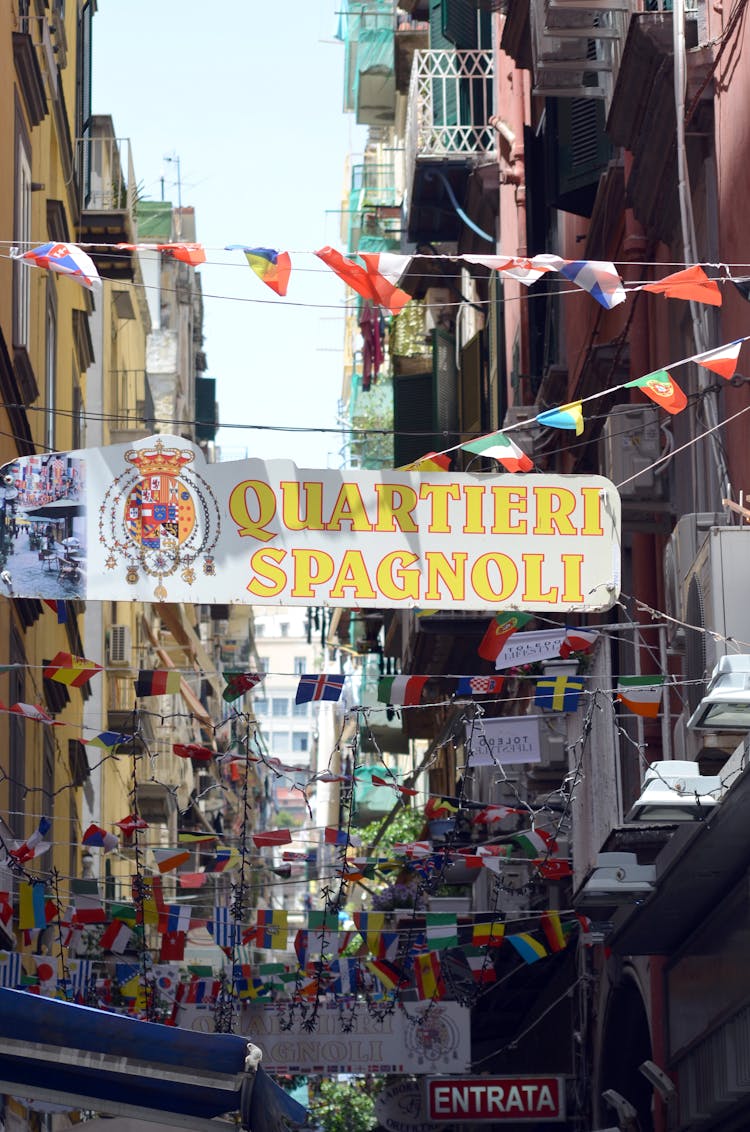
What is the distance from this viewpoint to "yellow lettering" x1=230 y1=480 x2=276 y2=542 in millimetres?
9719

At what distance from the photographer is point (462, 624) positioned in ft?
72.1

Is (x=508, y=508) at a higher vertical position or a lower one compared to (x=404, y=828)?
higher

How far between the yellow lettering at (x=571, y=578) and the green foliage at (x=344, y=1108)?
80.5 ft

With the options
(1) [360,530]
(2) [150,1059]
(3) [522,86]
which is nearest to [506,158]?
(3) [522,86]

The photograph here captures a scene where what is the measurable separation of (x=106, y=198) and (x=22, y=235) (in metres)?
8.31

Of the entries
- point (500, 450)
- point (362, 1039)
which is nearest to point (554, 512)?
point (500, 450)

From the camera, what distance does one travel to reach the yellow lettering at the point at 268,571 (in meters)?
9.65

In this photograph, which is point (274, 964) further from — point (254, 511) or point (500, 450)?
point (500, 450)

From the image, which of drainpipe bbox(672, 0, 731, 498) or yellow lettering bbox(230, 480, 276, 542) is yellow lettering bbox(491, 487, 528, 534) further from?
drainpipe bbox(672, 0, 731, 498)

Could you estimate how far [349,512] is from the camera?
975cm

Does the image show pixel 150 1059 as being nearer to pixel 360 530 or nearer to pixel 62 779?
pixel 360 530

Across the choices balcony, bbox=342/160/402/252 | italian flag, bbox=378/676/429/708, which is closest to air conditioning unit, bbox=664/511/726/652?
italian flag, bbox=378/676/429/708

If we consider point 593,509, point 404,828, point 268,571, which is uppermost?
point 593,509

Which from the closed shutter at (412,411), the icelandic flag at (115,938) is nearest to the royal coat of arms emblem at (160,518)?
the icelandic flag at (115,938)
